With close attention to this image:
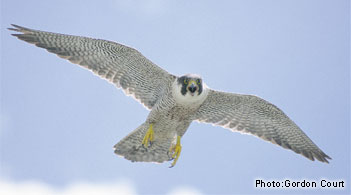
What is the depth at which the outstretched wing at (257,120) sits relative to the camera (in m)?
9.95

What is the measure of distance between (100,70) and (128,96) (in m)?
0.70

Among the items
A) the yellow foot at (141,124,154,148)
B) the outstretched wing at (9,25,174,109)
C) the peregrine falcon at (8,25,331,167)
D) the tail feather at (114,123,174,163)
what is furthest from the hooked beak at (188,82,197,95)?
the tail feather at (114,123,174,163)

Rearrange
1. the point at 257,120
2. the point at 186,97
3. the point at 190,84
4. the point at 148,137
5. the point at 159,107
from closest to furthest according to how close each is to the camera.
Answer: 1. the point at 190,84
2. the point at 186,97
3. the point at 159,107
4. the point at 148,137
5. the point at 257,120

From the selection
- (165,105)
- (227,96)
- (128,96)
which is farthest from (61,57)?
(227,96)

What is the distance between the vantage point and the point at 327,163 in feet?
32.2

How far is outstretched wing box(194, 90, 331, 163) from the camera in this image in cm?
995

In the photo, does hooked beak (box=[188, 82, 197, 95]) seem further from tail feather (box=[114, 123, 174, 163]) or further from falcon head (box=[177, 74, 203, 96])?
tail feather (box=[114, 123, 174, 163])

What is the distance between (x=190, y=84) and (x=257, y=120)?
196 cm

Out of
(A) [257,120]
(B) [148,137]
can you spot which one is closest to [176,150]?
(B) [148,137]

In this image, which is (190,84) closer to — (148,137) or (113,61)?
(148,137)

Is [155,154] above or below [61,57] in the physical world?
below

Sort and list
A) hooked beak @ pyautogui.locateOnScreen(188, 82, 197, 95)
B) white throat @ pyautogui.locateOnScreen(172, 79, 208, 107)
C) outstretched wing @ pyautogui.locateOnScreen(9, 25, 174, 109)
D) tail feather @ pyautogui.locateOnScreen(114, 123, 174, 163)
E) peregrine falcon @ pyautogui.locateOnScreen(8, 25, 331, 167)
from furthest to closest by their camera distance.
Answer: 1. tail feather @ pyautogui.locateOnScreen(114, 123, 174, 163)
2. outstretched wing @ pyautogui.locateOnScreen(9, 25, 174, 109)
3. peregrine falcon @ pyautogui.locateOnScreen(8, 25, 331, 167)
4. white throat @ pyautogui.locateOnScreen(172, 79, 208, 107)
5. hooked beak @ pyautogui.locateOnScreen(188, 82, 197, 95)

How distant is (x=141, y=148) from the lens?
984cm

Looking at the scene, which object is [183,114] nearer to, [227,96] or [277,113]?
[227,96]
